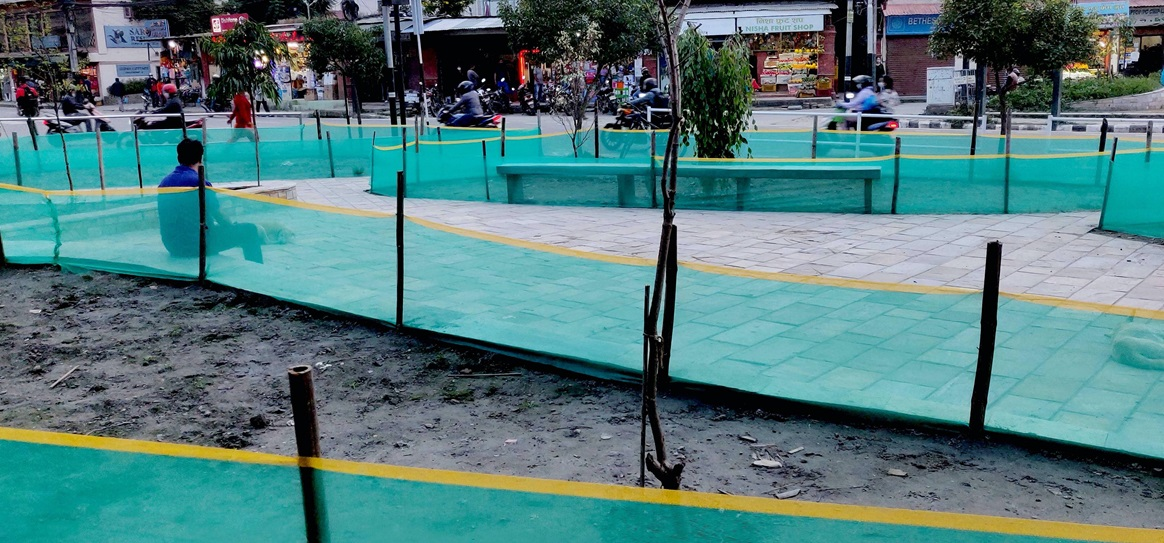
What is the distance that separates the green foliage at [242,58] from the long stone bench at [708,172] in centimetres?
854

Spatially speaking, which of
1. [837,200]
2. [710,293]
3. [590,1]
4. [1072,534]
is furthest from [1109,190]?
[590,1]

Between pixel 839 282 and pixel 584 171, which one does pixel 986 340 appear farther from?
pixel 584 171

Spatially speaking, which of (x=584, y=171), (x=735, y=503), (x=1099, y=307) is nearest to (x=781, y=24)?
(x=584, y=171)

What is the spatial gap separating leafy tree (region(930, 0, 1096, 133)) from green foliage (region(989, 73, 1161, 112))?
13.7 feet

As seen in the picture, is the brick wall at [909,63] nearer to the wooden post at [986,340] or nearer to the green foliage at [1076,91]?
the green foliage at [1076,91]

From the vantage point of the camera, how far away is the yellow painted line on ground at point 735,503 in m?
2.51

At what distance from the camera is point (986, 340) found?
4.23 m

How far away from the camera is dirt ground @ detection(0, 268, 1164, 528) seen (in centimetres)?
394

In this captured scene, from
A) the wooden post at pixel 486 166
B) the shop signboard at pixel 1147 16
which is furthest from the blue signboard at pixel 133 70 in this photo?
the shop signboard at pixel 1147 16

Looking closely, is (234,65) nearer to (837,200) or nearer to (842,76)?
(837,200)

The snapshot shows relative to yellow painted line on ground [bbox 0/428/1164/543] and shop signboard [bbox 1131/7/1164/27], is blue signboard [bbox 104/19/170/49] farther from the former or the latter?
yellow painted line on ground [bbox 0/428/1164/543]

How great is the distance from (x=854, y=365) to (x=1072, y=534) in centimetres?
254

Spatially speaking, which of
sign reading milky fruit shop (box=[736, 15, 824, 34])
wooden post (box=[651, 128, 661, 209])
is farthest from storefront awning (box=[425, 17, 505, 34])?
wooden post (box=[651, 128, 661, 209])

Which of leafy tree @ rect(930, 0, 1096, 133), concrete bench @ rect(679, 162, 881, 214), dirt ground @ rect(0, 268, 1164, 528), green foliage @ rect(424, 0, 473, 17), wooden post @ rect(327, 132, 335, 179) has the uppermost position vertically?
green foliage @ rect(424, 0, 473, 17)
